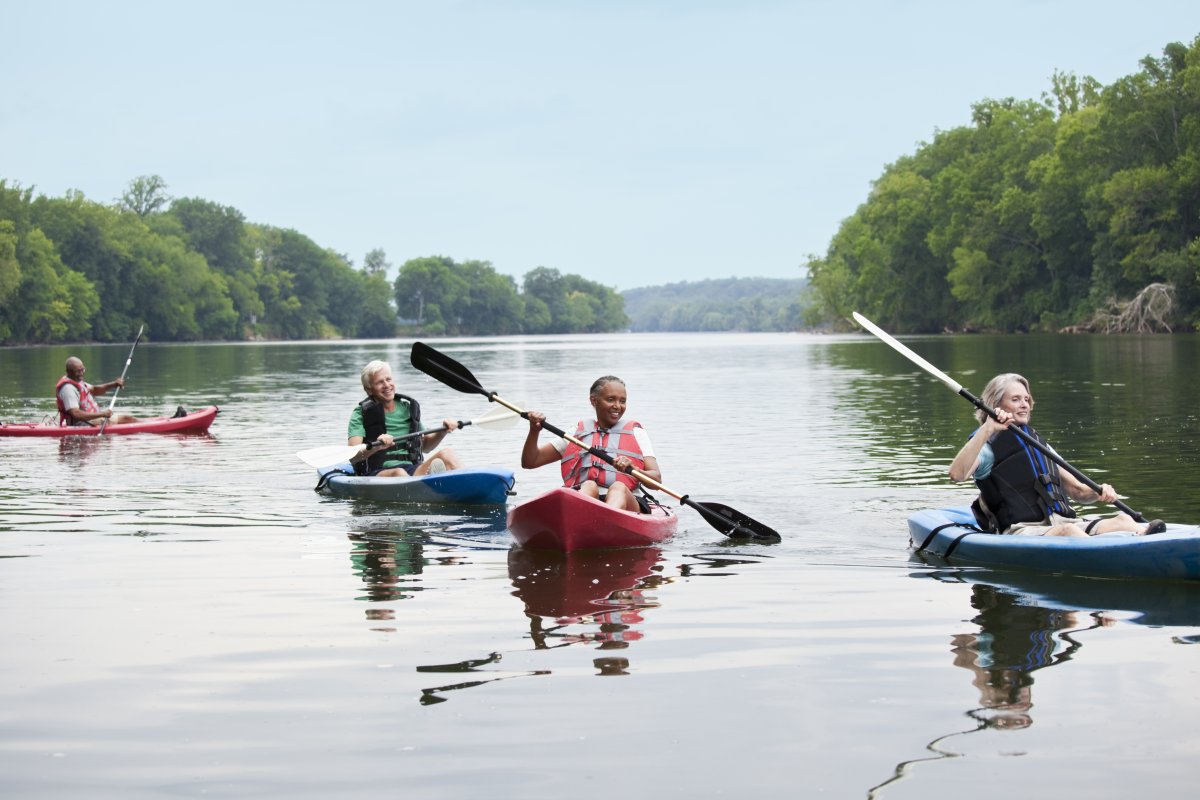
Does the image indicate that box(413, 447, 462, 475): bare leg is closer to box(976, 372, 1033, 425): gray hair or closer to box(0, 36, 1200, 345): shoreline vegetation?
box(976, 372, 1033, 425): gray hair

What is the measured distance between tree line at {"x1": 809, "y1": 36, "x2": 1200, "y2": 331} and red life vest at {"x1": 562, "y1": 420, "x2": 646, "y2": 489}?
57091 mm

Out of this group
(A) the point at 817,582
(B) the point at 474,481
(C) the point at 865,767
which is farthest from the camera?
(B) the point at 474,481

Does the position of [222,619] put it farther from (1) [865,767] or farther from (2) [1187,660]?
(2) [1187,660]

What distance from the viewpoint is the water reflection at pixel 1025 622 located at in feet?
17.6

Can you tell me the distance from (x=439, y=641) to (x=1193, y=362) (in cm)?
3062

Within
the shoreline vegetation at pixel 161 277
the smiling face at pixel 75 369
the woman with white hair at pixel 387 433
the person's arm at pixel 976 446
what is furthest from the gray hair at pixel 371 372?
the shoreline vegetation at pixel 161 277

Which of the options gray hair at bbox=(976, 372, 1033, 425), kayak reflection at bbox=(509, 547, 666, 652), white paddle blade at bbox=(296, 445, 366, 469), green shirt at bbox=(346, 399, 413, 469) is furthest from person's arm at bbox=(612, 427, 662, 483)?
white paddle blade at bbox=(296, 445, 366, 469)

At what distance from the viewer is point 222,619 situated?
24.0 feet

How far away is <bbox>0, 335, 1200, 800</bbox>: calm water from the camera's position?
15.7ft

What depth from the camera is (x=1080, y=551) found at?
7996 mm

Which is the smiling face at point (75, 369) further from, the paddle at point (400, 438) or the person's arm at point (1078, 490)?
the person's arm at point (1078, 490)

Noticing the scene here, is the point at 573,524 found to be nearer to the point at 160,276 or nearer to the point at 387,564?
the point at 387,564

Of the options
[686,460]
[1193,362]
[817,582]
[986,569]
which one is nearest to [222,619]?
[817,582]

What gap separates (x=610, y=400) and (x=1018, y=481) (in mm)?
2748
